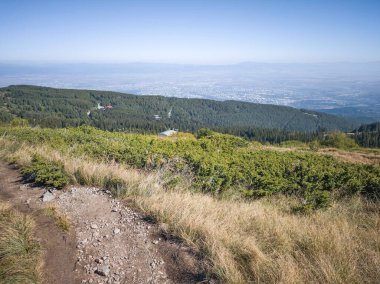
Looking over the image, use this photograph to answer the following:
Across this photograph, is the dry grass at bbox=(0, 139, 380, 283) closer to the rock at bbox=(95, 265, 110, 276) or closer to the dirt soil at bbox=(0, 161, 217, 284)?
the dirt soil at bbox=(0, 161, 217, 284)

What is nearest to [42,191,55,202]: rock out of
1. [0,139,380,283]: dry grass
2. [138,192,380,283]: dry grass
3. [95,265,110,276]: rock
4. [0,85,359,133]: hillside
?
[0,139,380,283]: dry grass

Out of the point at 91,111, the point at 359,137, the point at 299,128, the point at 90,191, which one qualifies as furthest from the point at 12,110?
the point at 299,128

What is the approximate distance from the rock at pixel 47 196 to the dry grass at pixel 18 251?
911 mm

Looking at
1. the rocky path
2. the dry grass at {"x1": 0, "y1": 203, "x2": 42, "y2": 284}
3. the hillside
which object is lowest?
the hillside

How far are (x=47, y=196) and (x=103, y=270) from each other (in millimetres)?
2868

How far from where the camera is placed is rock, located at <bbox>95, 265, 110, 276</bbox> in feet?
10.7

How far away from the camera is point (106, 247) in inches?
149

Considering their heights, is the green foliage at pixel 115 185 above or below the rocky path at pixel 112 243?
above

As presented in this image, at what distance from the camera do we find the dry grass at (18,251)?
3027 millimetres

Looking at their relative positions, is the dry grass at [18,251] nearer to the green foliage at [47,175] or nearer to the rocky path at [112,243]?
the rocky path at [112,243]

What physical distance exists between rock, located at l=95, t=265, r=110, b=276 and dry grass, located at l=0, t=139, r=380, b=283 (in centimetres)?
116

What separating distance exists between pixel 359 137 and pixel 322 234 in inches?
4479

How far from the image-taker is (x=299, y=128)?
193 meters

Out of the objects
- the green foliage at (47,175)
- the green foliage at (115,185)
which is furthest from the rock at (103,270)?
the green foliage at (47,175)
